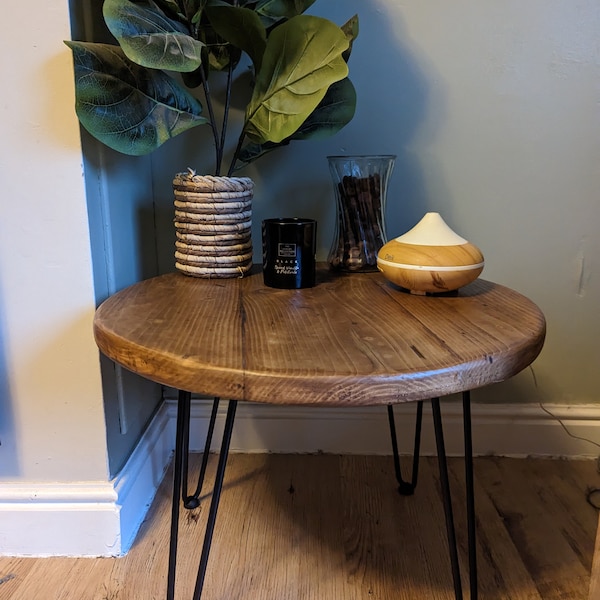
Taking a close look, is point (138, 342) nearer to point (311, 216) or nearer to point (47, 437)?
point (47, 437)

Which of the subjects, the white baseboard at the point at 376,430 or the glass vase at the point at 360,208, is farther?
the white baseboard at the point at 376,430

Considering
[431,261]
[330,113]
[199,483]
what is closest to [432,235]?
[431,261]

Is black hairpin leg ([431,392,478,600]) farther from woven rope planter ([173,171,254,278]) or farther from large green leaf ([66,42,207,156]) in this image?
large green leaf ([66,42,207,156])

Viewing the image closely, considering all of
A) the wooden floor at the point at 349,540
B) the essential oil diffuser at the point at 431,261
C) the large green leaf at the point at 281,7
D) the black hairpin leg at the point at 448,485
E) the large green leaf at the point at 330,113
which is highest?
the large green leaf at the point at 281,7

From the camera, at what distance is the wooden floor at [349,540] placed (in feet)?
3.19

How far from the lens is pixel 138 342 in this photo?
2.16 feet

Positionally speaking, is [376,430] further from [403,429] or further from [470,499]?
[470,499]

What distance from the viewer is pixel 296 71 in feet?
2.84

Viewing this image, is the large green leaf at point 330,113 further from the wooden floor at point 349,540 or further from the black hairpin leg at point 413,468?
the wooden floor at point 349,540

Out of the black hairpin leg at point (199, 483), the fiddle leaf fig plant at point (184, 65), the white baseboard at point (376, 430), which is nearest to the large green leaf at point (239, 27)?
the fiddle leaf fig plant at point (184, 65)

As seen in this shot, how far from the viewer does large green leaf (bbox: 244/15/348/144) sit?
33.2 inches

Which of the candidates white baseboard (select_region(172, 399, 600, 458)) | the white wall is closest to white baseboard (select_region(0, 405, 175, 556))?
the white wall

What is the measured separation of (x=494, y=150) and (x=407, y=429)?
0.70 meters

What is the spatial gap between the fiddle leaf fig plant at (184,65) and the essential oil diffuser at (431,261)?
266 mm
